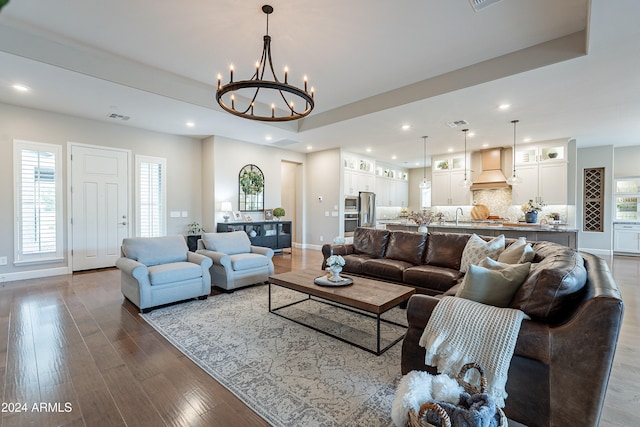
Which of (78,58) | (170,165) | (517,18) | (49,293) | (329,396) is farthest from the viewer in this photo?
(170,165)

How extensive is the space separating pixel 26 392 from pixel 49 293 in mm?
2868

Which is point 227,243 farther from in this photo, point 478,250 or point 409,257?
point 478,250

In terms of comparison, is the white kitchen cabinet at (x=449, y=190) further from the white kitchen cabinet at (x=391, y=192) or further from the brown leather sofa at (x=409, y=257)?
→ the brown leather sofa at (x=409, y=257)

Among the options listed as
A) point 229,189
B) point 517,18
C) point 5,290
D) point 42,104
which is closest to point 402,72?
point 517,18

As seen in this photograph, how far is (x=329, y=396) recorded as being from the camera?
1877mm

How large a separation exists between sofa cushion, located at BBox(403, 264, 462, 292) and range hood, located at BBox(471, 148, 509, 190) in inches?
195

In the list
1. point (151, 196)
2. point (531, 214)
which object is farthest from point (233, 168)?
point (531, 214)

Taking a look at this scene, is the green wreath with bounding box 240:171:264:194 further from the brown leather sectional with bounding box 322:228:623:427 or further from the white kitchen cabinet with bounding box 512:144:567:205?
the white kitchen cabinet with bounding box 512:144:567:205

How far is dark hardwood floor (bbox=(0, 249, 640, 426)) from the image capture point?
67.3 inches

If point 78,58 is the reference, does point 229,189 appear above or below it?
below

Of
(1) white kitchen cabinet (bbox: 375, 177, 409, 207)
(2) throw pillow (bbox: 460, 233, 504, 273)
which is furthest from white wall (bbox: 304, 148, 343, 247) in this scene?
(2) throw pillow (bbox: 460, 233, 504, 273)

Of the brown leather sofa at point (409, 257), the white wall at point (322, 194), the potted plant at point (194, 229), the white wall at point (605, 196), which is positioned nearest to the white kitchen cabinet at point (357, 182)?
the white wall at point (322, 194)

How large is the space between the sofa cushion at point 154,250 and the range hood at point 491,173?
7.17 meters

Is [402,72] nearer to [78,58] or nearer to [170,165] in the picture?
[78,58]
